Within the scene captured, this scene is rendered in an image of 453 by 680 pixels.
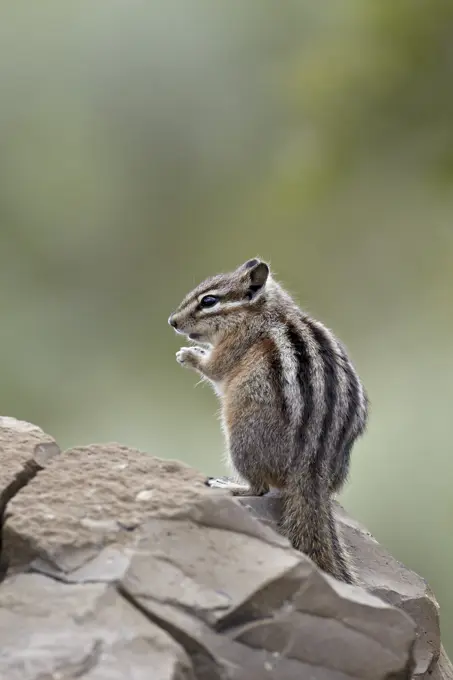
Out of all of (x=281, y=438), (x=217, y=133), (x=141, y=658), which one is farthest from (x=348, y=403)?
(x=217, y=133)

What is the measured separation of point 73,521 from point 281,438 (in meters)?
0.74

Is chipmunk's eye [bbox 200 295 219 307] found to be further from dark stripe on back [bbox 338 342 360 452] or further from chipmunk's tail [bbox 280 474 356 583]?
chipmunk's tail [bbox 280 474 356 583]

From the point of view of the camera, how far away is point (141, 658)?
1455mm

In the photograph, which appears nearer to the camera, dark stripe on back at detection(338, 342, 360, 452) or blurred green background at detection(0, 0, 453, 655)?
dark stripe on back at detection(338, 342, 360, 452)

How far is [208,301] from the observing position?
2857 millimetres

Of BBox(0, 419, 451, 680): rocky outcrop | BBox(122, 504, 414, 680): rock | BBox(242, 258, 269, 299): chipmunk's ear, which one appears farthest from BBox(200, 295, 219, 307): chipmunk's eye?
BBox(122, 504, 414, 680): rock

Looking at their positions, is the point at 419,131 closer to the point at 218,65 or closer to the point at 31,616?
the point at 218,65

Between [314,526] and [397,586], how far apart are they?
394 millimetres

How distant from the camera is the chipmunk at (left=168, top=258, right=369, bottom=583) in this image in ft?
7.36

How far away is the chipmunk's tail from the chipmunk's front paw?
0.73 meters

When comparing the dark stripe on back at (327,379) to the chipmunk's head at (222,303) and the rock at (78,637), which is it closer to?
the chipmunk's head at (222,303)

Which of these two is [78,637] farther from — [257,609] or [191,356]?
[191,356]

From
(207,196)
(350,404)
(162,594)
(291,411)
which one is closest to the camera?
(162,594)

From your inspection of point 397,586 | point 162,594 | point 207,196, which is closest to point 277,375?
Answer: point 397,586
